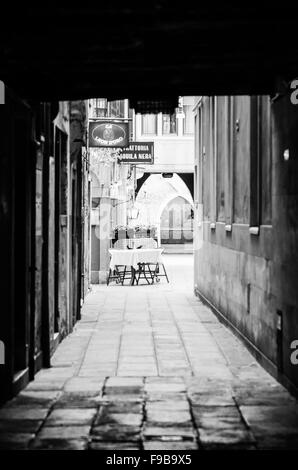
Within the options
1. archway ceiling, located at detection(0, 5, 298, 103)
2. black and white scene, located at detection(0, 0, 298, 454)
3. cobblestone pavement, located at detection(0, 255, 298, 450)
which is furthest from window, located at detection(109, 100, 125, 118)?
archway ceiling, located at detection(0, 5, 298, 103)

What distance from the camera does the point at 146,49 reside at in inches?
267

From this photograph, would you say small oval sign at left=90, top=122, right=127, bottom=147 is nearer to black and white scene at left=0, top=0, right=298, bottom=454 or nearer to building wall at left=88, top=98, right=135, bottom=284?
building wall at left=88, top=98, right=135, bottom=284

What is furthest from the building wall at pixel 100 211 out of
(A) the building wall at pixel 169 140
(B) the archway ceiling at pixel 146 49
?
(A) the building wall at pixel 169 140

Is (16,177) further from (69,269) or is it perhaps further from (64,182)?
(69,269)

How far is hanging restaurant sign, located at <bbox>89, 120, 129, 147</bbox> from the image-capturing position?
57.9ft

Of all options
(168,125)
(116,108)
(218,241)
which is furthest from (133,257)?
(168,125)

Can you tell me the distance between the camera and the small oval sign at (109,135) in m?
17.7

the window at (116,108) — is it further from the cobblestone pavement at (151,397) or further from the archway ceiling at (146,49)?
the archway ceiling at (146,49)

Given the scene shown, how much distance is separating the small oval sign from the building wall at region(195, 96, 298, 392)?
2074 mm

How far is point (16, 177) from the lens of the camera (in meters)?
8.07

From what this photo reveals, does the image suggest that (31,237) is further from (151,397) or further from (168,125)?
(168,125)

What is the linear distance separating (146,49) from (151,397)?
9.62ft

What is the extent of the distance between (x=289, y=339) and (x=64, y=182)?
4.81 metres

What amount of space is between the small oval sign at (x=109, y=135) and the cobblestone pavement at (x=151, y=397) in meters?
5.74
